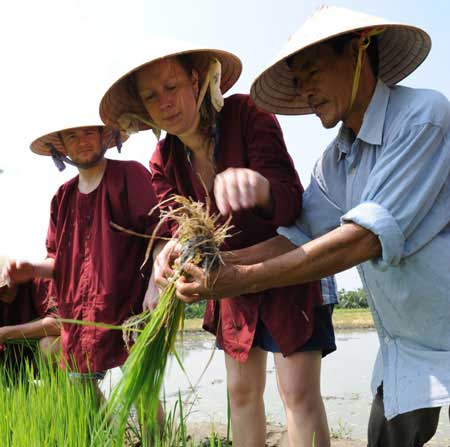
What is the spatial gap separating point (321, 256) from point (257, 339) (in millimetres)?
638

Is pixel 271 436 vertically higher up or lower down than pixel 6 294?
lower down

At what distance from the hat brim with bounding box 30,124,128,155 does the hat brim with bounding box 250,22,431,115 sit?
1.02m

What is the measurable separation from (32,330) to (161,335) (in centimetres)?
170

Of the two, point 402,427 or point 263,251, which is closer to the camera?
point 402,427

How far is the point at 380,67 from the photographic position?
1.85 meters

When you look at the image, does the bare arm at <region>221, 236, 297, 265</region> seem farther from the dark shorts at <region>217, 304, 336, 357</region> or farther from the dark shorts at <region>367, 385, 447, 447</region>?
the dark shorts at <region>367, 385, 447, 447</region>

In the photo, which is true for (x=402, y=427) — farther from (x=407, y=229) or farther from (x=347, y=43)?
(x=347, y=43)

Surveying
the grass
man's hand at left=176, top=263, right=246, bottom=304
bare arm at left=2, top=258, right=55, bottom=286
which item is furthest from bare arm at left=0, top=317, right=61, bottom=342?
the grass

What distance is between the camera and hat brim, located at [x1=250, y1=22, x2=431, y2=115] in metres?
1.70

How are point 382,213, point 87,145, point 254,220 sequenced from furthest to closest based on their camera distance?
point 87,145
point 254,220
point 382,213

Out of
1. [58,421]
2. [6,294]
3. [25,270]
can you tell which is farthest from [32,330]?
[58,421]

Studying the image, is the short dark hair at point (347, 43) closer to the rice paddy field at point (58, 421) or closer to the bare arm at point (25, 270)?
the rice paddy field at point (58, 421)

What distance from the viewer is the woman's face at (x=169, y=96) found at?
193 cm

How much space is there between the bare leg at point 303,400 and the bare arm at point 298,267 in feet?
1.53
